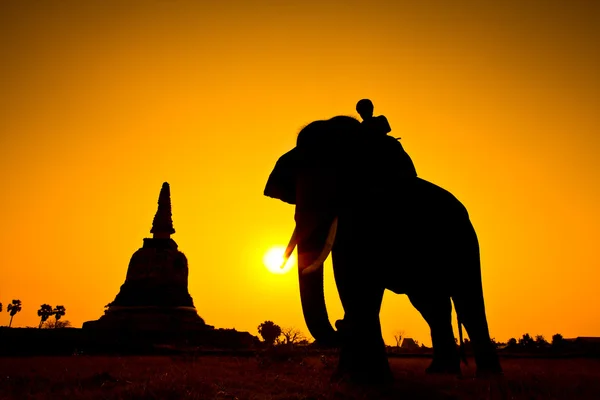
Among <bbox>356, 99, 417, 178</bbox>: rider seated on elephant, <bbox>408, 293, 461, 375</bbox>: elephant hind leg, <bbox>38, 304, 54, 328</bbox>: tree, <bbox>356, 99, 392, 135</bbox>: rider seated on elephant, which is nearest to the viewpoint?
<bbox>356, 99, 417, 178</bbox>: rider seated on elephant

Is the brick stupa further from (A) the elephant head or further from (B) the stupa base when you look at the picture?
(A) the elephant head

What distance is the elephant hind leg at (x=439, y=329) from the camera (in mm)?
8477

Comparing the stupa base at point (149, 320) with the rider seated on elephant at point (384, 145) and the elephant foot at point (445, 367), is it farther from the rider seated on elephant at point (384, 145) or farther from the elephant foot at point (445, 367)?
the rider seated on elephant at point (384, 145)

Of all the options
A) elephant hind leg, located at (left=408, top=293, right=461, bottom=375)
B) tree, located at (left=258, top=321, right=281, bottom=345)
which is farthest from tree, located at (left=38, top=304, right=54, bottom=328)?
elephant hind leg, located at (left=408, top=293, right=461, bottom=375)

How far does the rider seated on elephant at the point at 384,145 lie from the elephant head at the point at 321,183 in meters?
0.02

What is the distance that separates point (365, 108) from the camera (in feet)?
25.8

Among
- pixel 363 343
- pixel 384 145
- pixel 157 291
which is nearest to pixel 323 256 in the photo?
pixel 363 343

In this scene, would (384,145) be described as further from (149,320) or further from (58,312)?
(58,312)

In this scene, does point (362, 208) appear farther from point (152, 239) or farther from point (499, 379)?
point (152, 239)

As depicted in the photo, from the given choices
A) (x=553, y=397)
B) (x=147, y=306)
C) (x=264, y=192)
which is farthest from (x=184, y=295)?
(x=553, y=397)

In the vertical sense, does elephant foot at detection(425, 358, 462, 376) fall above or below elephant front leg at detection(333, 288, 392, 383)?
below

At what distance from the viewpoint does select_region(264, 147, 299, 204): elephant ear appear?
286 inches

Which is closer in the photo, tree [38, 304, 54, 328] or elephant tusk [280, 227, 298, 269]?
elephant tusk [280, 227, 298, 269]

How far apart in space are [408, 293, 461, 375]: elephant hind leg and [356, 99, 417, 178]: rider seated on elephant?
2.39m
